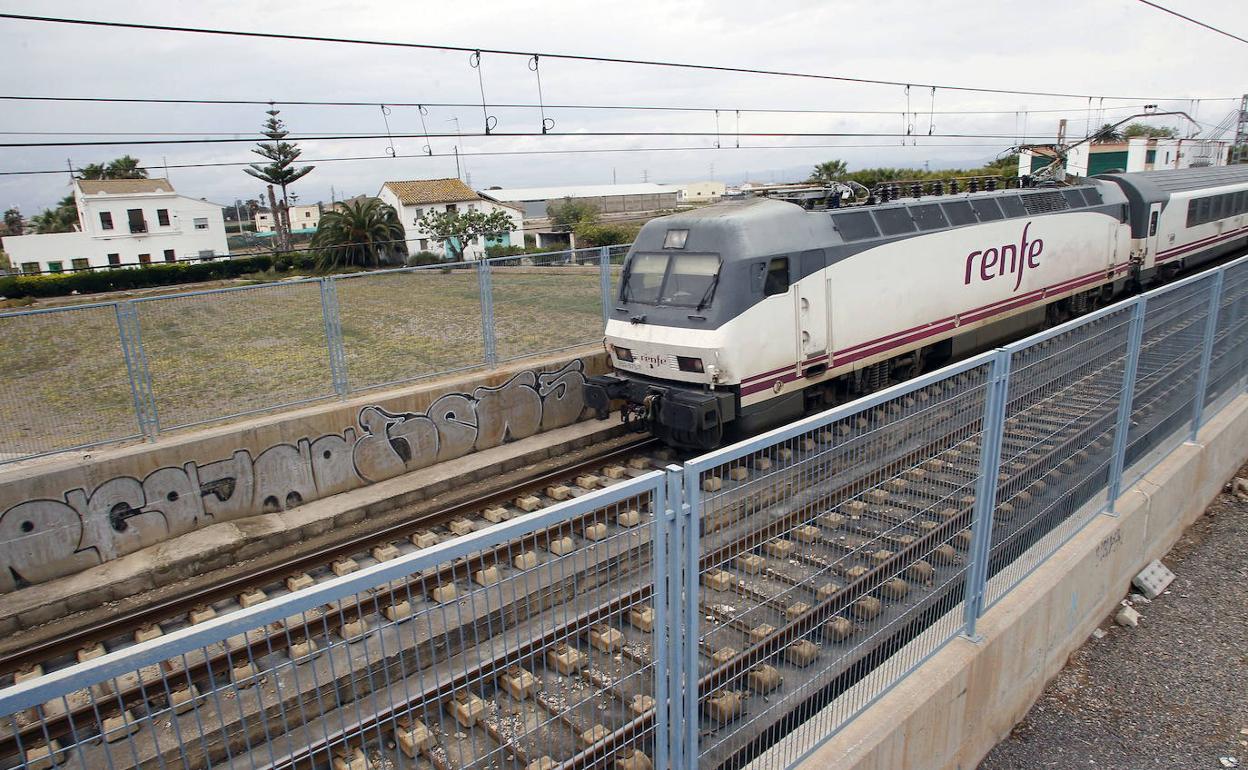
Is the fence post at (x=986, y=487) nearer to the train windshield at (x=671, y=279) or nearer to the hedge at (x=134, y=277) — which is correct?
the train windshield at (x=671, y=279)

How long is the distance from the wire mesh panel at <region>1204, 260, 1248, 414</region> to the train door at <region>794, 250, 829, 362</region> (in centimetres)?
420

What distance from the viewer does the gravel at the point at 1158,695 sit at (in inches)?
197

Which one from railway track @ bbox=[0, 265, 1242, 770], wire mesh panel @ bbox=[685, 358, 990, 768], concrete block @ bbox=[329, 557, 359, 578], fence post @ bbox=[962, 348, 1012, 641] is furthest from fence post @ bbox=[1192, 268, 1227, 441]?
concrete block @ bbox=[329, 557, 359, 578]

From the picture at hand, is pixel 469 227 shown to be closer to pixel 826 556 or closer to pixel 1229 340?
pixel 1229 340

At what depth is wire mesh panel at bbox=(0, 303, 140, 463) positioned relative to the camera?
875 cm

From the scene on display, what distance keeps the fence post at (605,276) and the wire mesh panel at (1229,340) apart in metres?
8.23

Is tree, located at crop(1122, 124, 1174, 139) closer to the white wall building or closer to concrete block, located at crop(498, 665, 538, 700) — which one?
the white wall building

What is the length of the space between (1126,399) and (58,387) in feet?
38.2

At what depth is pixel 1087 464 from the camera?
5.96m

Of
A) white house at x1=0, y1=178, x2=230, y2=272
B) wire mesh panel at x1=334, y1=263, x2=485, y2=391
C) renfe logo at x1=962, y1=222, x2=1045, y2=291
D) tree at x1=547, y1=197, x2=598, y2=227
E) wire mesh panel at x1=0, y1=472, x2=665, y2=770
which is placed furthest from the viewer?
tree at x1=547, y1=197, x2=598, y2=227

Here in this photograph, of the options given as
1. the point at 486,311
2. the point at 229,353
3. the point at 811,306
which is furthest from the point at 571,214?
the point at 811,306

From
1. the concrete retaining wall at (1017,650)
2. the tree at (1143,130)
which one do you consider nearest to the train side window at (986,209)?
the concrete retaining wall at (1017,650)

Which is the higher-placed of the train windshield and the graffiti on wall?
the train windshield

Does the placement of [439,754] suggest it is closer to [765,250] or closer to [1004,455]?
[1004,455]
